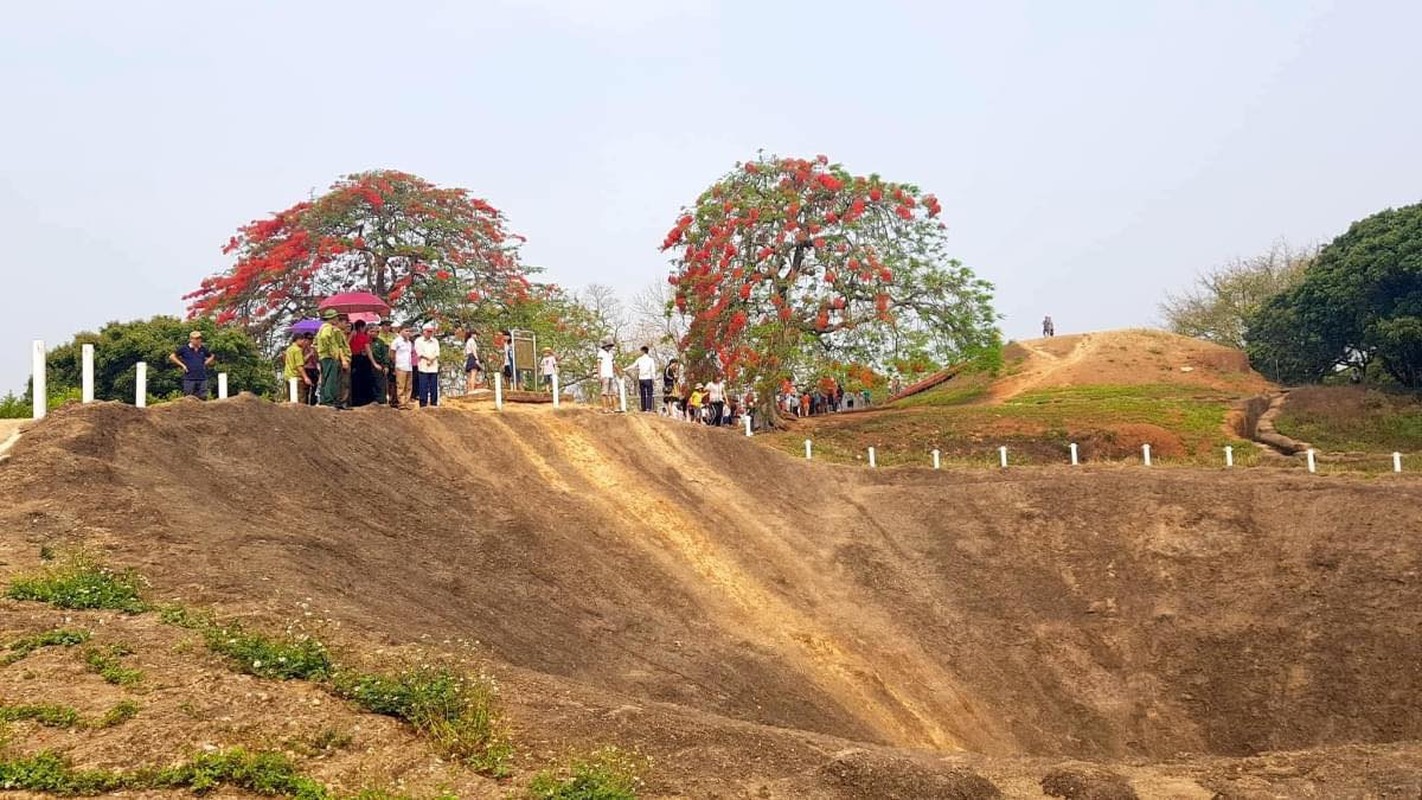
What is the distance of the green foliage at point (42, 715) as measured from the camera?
241 inches

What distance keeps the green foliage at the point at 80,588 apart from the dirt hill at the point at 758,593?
202 millimetres

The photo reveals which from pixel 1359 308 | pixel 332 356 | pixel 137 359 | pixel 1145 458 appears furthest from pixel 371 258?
pixel 1359 308

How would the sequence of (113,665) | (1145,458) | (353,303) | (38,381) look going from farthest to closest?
(1145,458) → (353,303) → (38,381) → (113,665)

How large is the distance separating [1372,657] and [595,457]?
42.5ft

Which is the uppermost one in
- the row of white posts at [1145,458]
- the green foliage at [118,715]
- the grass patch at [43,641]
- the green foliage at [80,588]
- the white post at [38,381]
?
the white post at [38,381]

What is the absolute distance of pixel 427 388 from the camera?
1880 centimetres

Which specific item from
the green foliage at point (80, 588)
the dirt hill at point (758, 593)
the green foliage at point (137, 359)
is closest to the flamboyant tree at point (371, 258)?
the green foliage at point (137, 359)

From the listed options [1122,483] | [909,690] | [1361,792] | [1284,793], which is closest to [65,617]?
[1284,793]

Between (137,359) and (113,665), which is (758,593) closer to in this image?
(113,665)

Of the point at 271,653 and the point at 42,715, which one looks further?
the point at 271,653

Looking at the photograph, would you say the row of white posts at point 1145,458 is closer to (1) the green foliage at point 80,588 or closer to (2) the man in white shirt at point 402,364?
(2) the man in white shirt at point 402,364

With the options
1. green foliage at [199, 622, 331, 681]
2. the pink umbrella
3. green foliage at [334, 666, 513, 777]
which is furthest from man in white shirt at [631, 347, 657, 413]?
green foliage at [334, 666, 513, 777]

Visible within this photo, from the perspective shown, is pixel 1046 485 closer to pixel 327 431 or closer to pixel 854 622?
pixel 854 622

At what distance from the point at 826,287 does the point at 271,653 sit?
2215 cm
